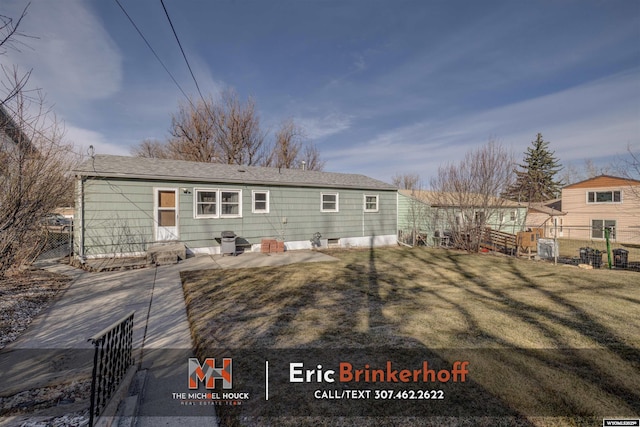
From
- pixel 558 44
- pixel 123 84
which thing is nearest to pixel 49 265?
pixel 123 84

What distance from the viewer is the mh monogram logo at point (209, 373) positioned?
2.72m

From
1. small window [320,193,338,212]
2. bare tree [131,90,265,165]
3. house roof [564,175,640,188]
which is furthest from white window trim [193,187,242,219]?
house roof [564,175,640,188]

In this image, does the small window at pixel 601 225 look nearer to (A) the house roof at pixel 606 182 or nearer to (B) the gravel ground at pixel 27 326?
(A) the house roof at pixel 606 182

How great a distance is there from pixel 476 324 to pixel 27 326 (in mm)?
7059

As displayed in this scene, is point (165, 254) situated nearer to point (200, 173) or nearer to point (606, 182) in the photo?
point (200, 173)

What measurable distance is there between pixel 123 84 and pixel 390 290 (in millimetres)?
13297

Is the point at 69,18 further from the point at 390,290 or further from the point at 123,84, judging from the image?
the point at 390,290

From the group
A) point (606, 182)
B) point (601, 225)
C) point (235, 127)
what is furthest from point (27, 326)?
point (606, 182)

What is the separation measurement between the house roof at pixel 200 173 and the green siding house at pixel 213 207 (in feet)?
0.09

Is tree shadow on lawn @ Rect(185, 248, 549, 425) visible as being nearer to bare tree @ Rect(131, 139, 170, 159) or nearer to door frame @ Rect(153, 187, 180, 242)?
door frame @ Rect(153, 187, 180, 242)

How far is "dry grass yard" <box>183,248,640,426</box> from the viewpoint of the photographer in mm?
Answer: 2506

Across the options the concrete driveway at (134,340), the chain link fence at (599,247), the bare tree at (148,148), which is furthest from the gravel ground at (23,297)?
the bare tree at (148,148)

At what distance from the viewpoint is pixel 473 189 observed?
11.9 meters

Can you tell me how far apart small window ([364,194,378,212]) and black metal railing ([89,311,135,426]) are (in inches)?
477
